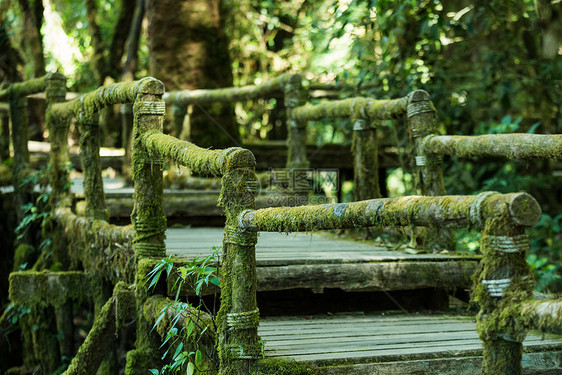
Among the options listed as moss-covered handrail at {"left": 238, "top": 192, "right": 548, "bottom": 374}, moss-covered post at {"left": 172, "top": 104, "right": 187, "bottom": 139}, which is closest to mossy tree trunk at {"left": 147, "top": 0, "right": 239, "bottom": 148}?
moss-covered post at {"left": 172, "top": 104, "right": 187, "bottom": 139}

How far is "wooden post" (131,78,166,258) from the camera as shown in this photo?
3.84 m

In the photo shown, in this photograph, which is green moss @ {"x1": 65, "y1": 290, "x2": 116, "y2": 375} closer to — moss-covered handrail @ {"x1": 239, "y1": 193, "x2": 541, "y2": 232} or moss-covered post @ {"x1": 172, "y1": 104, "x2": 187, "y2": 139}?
moss-covered handrail @ {"x1": 239, "y1": 193, "x2": 541, "y2": 232}

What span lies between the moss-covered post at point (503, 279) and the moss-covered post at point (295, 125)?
13.7 feet

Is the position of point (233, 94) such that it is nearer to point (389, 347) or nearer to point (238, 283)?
point (389, 347)

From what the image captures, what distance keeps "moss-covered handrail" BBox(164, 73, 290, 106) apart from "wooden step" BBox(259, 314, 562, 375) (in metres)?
3.01

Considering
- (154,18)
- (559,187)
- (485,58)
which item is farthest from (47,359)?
(559,187)

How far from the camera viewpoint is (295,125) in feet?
20.7

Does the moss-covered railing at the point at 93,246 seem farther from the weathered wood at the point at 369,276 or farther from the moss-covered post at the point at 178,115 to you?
the moss-covered post at the point at 178,115

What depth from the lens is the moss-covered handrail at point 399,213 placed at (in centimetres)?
204

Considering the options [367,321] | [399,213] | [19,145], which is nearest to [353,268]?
[367,321]

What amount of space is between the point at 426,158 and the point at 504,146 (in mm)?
879

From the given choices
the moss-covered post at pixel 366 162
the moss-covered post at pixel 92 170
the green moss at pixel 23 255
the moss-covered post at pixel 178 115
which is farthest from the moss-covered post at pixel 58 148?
the moss-covered post at pixel 366 162

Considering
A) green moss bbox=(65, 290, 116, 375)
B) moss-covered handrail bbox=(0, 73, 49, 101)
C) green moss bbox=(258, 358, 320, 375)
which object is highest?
moss-covered handrail bbox=(0, 73, 49, 101)

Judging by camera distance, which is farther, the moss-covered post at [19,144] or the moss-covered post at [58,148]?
the moss-covered post at [19,144]
